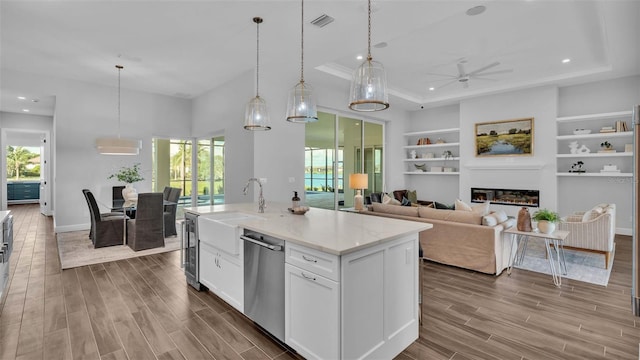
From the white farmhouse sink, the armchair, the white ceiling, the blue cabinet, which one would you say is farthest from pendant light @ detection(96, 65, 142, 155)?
the blue cabinet

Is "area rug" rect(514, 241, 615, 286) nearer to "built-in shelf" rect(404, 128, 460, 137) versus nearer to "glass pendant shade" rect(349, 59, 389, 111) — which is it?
"glass pendant shade" rect(349, 59, 389, 111)

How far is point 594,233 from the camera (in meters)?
4.05

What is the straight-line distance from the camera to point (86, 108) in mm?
6492

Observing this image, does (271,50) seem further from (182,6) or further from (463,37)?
(463,37)

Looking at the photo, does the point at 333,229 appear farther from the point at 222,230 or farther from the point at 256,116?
the point at 256,116

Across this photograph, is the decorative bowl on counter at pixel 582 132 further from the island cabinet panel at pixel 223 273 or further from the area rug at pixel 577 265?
the island cabinet panel at pixel 223 273

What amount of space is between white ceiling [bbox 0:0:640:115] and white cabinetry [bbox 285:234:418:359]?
2760 millimetres

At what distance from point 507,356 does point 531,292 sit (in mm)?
1453

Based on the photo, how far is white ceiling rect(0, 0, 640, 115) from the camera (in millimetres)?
3580

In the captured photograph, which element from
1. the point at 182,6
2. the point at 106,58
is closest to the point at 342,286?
the point at 182,6

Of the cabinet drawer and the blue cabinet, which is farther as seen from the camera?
the blue cabinet

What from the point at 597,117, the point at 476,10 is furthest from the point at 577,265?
the point at 597,117

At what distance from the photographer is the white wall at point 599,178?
614 centimetres

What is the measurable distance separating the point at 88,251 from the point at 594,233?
7.37 meters
